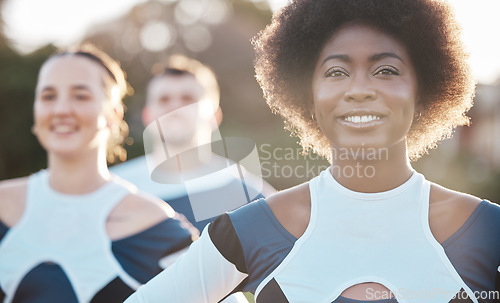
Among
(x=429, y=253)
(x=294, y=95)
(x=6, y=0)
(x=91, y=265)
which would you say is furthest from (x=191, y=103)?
(x=6, y=0)

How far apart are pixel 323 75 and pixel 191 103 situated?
11.7ft

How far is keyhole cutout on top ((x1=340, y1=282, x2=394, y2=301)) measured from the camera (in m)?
2.05

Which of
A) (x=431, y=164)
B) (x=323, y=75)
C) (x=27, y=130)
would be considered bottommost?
(x=323, y=75)

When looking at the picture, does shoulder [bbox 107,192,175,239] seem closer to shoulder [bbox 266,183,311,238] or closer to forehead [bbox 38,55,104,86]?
forehead [bbox 38,55,104,86]

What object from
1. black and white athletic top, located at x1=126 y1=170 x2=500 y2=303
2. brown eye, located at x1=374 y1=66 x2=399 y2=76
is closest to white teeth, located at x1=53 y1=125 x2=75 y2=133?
black and white athletic top, located at x1=126 y1=170 x2=500 y2=303

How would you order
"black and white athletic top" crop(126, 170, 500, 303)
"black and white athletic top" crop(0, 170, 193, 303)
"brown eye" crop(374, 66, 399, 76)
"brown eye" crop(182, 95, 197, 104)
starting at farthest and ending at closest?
1. "brown eye" crop(182, 95, 197, 104)
2. "black and white athletic top" crop(0, 170, 193, 303)
3. "brown eye" crop(374, 66, 399, 76)
4. "black and white athletic top" crop(126, 170, 500, 303)

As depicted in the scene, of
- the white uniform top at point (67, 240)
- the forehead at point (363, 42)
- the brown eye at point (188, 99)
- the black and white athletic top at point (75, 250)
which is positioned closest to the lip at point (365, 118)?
the forehead at point (363, 42)

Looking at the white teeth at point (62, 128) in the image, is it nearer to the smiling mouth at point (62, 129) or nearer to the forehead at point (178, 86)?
the smiling mouth at point (62, 129)

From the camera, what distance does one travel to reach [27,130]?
49.2ft

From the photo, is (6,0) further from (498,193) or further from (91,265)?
(91,265)

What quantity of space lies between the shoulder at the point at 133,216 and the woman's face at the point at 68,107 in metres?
0.43

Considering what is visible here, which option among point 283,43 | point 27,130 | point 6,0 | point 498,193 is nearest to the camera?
point 283,43

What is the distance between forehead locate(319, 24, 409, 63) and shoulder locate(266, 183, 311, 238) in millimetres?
599

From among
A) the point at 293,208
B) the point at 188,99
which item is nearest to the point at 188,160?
the point at 188,99
